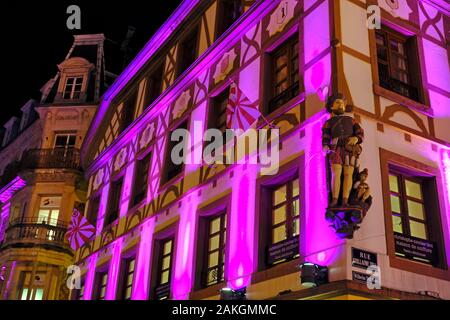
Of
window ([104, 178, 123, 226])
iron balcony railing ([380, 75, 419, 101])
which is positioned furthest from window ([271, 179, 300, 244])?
window ([104, 178, 123, 226])

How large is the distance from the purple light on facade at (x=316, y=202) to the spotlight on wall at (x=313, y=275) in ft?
0.52

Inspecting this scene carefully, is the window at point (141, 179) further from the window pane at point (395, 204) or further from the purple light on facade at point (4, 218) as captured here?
the purple light on facade at point (4, 218)

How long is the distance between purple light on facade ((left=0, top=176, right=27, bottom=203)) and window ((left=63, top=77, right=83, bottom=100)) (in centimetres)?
371

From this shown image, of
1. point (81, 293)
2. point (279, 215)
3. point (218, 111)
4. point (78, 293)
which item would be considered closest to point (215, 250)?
point (279, 215)

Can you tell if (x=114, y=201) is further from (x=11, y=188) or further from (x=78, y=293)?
(x=11, y=188)

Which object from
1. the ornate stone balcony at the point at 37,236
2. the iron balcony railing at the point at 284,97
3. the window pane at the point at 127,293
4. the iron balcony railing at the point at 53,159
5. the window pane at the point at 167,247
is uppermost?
the iron balcony railing at the point at 53,159

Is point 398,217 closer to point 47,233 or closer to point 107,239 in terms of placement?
point 107,239

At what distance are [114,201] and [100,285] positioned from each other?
2510 mm

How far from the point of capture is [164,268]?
42.6ft

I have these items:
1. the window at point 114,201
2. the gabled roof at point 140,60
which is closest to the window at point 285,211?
the gabled roof at point 140,60

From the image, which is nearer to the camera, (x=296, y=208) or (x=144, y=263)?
(x=296, y=208)

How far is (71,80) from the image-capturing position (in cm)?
2312

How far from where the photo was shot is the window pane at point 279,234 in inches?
375

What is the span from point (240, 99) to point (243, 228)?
252cm
